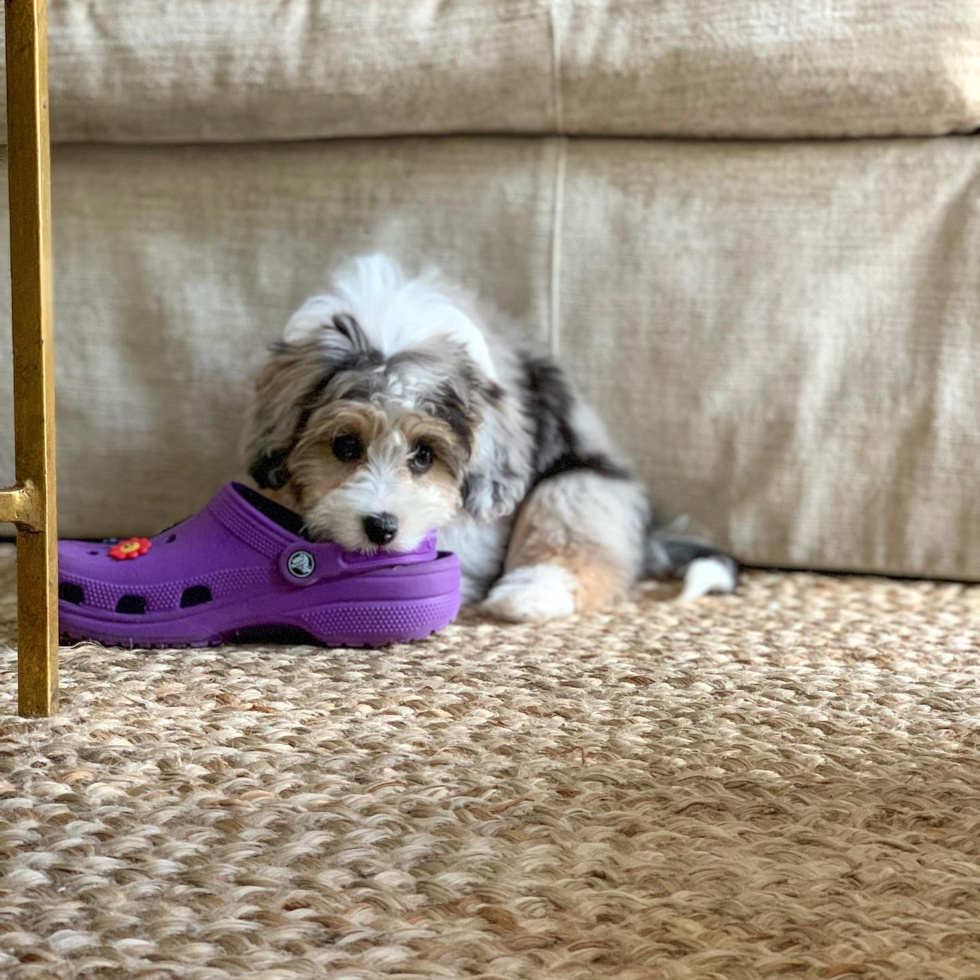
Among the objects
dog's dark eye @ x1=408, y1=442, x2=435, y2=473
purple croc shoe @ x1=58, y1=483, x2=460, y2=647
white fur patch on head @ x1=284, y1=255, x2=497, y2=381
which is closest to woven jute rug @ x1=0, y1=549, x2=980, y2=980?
purple croc shoe @ x1=58, y1=483, x2=460, y2=647

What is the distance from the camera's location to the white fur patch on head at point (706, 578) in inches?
80.0

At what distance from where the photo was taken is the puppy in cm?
175

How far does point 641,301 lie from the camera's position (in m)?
2.17

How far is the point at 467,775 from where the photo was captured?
1.21 meters

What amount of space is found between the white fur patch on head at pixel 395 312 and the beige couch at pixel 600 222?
191 mm

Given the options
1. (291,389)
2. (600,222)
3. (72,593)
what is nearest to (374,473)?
(291,389)

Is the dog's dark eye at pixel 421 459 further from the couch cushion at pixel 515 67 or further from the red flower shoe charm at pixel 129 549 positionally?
the couch cushion at pixel 515 67

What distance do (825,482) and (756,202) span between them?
0.52 meters

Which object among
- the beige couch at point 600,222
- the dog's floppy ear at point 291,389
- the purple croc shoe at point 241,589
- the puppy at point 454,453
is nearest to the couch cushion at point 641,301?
the beige couch at point 600,222

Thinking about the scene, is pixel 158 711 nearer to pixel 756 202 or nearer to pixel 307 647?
pixel 307 647

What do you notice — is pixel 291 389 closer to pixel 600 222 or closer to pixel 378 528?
pixel 378 528

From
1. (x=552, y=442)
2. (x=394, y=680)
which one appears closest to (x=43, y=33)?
(x=394, y=680)

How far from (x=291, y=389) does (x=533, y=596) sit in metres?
0.50

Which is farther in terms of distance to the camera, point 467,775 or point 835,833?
point 467,775
